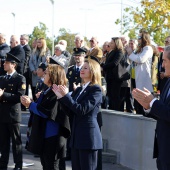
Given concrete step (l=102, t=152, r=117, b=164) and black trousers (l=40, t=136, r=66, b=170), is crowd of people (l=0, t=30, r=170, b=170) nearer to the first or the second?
black trousers (l=40, t=136, r=66, b=170)

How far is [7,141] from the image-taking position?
27.4ft

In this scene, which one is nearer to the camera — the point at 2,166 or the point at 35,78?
the point at 2,166

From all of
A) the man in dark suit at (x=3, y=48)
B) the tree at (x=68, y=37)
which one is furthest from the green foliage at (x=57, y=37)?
the man in dark suit at (x=3, y=48)

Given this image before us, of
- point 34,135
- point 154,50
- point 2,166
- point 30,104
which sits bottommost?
point 2,166

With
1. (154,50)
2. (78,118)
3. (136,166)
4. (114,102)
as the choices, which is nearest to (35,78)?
(114,102)

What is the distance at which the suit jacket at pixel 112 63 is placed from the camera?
397 inches

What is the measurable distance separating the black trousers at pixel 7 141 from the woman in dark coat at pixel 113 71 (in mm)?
2770

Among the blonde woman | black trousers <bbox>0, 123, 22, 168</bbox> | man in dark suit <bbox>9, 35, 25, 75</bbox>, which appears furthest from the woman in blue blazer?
the blonde woman

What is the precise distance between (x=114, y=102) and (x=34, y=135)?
3.89 m

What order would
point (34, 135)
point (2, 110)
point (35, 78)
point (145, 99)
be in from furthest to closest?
point (35, 78) → point (2, 110) → point (34, 135) → point (145, 99)

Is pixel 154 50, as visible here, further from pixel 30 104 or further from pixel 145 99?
pixel 145 99

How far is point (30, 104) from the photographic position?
6820mm

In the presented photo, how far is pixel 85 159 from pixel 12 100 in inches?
97.0

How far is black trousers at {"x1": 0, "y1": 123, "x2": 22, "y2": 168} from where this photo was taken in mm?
8250
